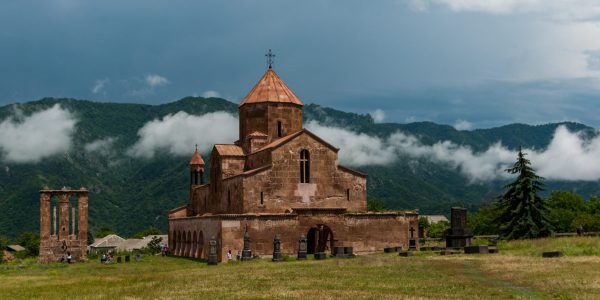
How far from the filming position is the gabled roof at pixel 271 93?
49.7 m

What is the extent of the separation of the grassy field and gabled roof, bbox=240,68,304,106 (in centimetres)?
2060

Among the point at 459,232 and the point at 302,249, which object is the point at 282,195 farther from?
the point at 459,232

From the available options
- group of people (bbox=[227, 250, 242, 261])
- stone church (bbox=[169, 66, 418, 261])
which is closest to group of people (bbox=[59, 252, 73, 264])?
stone church (bbox=[169, 66, 418, 261])

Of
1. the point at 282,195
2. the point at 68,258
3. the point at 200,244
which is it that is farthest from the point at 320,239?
the point at 68,258

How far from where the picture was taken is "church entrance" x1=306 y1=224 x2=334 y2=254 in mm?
43281

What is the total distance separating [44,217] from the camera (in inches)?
2211

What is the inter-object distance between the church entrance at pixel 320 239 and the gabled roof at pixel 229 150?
872 cm

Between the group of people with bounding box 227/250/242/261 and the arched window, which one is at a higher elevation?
the arched window

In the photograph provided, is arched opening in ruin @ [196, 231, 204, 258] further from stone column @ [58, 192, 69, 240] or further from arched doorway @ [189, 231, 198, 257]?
stone column @ [58, 192, 69, 240]

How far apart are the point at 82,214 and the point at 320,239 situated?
22.8 metres

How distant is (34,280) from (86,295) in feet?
29.8

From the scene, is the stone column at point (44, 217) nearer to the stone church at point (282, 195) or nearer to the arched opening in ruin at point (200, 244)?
the stone church at point (282, 195)

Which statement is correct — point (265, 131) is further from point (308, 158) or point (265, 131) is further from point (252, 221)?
point (252, 221)

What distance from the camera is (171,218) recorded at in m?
57.9
